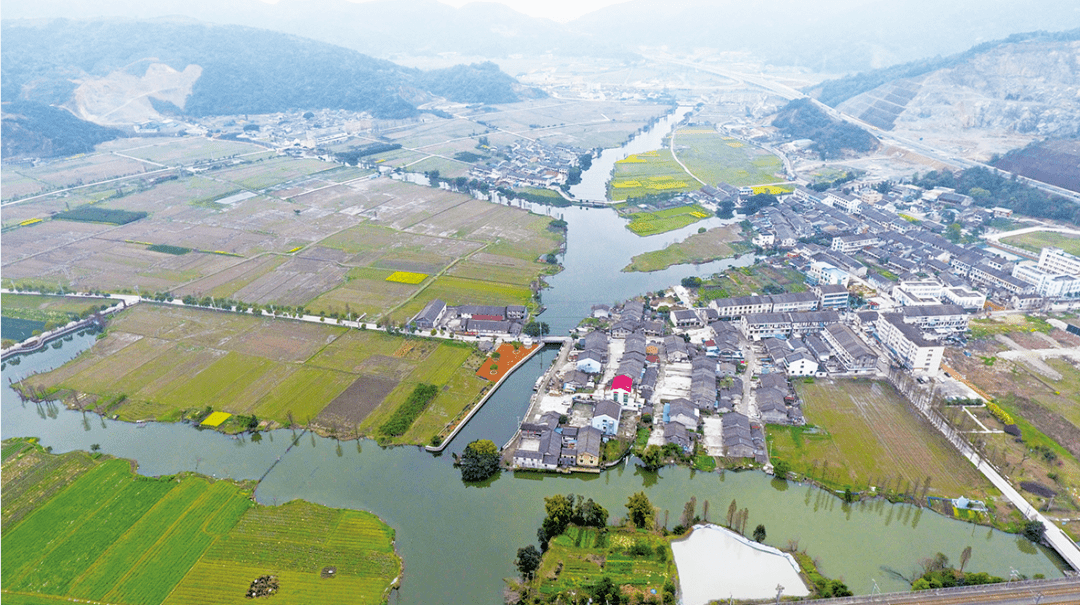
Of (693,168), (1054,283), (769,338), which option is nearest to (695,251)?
(769,338)

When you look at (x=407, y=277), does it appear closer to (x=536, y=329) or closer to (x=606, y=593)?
(x=536, y=329)

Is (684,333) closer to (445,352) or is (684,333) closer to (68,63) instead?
(445,352)

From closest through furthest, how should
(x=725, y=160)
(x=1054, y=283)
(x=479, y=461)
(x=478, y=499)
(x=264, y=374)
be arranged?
(x=478, y=499), (x=479, y=461), (x=264, y=374), (x=1054, y=283), (x=725, y=160)

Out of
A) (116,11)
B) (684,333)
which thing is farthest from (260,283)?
(116,11)

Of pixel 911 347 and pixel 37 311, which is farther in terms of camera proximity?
pixel 37 311

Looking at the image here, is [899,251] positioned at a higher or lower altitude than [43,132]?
lower

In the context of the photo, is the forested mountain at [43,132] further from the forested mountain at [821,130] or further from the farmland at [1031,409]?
the farmland at [1031,409]

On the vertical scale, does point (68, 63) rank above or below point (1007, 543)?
above
